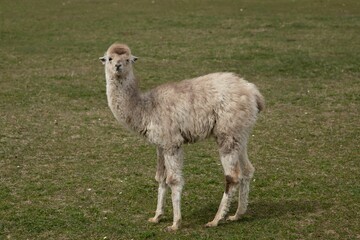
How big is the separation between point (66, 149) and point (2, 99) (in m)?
3.95

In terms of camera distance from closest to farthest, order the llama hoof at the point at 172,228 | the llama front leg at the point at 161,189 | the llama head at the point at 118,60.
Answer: the llama head at the point at 118,60, the llama hoof at the point at 172,228, the llama front leg at the point at 161,189

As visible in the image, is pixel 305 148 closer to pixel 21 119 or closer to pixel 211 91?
pixel 211 91

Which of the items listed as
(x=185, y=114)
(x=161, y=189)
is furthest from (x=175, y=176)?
(x=185, y=114)

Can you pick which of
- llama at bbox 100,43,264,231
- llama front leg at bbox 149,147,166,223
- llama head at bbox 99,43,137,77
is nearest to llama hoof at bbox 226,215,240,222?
llama at bbox 100,43,264,231

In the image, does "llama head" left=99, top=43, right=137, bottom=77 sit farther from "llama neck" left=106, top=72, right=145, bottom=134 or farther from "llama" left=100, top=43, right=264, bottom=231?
"llama neck" left=106, top=72, right=145, bottom=134

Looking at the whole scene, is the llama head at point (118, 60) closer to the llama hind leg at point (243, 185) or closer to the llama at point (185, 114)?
the llama at point (185, 114)

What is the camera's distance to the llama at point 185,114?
7.55 meters

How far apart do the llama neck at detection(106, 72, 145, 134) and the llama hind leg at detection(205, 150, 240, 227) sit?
3.53ft

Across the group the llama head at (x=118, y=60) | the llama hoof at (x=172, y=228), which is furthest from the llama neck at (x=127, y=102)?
the llama hoof at (x=172, y=228)

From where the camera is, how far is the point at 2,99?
46.8 feet

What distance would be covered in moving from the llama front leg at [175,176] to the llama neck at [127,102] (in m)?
0.51

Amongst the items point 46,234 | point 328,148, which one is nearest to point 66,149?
point 46,234

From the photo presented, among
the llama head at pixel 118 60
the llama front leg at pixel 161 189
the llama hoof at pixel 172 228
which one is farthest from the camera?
the llama front leg at pixel 161 189

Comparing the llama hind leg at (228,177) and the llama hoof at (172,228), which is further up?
the llama hind leg at (228,177)
